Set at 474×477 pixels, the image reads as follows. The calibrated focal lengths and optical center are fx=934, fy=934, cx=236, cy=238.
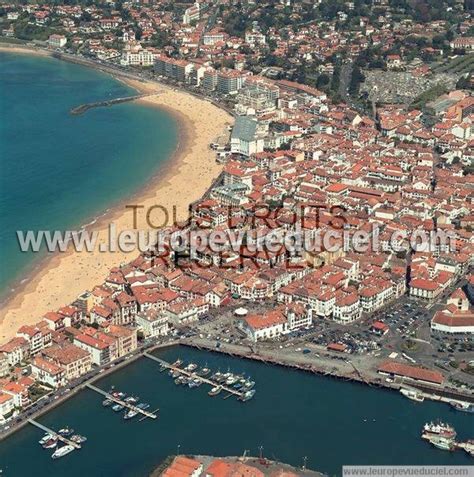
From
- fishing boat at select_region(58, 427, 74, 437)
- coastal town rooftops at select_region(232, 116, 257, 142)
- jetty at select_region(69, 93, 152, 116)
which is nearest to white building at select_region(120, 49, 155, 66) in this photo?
jetty at select_region(69, 93, 152, 116)

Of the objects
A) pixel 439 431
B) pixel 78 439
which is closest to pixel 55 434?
pixel 78 439

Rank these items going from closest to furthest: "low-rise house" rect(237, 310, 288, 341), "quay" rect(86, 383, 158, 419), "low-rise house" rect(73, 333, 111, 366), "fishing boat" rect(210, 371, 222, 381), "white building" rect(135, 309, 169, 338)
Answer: "quay" rect(86, 383, 158, 419) < "fishing boat" rect(210, 371, 222, 381) < "low-rise house" rect(73, 333, 111, 366) < "low-rise house" rect(237, 310, 288, 341) < "white building" rect(135, 309, 169, 338)

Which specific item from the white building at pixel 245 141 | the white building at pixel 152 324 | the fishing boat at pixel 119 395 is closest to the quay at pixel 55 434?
the fishing boat at pixel 119 395

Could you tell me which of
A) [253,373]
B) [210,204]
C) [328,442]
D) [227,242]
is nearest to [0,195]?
[210,204]

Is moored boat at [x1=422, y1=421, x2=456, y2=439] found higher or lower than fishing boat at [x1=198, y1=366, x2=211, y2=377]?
higher

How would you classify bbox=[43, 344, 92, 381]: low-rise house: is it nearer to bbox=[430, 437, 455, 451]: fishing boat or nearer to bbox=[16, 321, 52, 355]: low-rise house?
bbox=[16, 321, 52, 355]: low-rise house

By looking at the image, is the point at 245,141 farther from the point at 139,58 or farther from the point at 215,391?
the point at 139,58

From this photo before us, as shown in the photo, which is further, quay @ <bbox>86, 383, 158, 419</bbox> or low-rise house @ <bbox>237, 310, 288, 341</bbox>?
low-rise house @ <bbox>237, 310, 288, 341</bbox>

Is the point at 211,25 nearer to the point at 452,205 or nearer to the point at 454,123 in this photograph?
the point at 454,123
